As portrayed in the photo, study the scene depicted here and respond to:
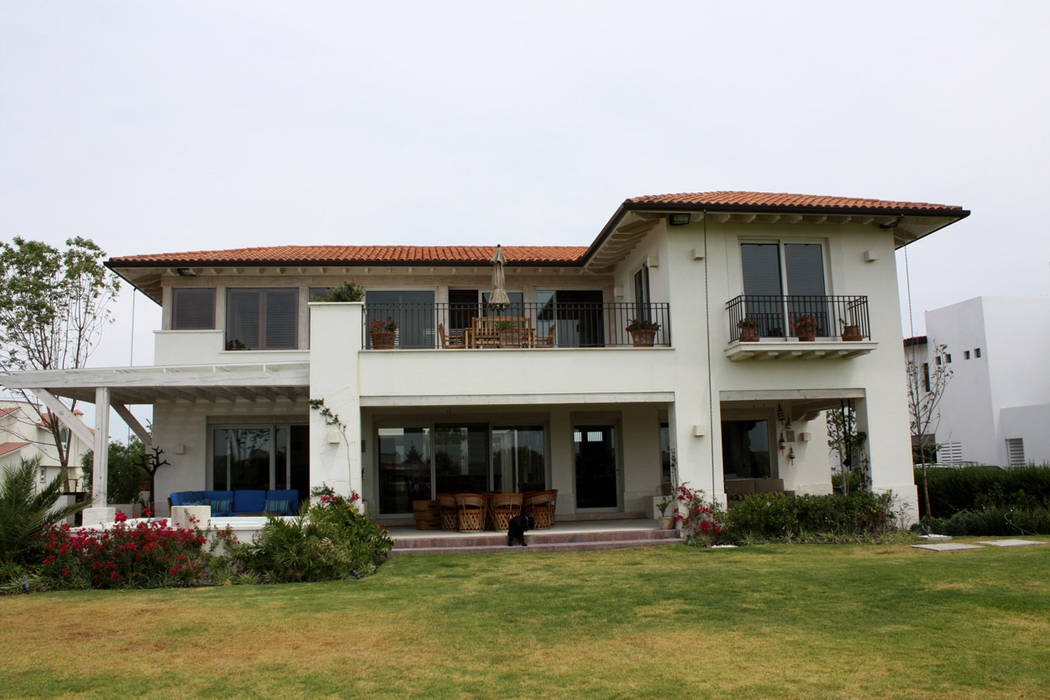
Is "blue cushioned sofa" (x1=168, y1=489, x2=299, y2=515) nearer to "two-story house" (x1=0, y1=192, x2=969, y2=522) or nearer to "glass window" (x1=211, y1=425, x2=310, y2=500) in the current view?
"two-story house" (x1=0, y1=192, x2=969, y2=522)

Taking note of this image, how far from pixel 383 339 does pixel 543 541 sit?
16.7 feet

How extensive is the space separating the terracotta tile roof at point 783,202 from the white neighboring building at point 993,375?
72.9ft

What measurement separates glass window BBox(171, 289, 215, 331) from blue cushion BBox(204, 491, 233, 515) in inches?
155

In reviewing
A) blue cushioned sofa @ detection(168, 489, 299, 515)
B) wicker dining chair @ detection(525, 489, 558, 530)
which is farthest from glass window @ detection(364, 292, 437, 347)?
wicker dining chair @ detection(525, 489, 558, 530)

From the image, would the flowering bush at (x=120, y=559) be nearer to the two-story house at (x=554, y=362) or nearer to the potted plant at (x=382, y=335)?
the two-story house at (x=554, y=362)

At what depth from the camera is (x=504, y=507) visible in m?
16.7

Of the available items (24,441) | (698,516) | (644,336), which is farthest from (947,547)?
(24,441)

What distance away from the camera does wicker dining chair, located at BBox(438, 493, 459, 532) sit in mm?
17062

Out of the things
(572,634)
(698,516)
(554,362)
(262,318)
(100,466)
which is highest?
(262,318)

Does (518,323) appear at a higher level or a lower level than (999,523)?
higher

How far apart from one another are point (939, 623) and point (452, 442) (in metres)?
12.6

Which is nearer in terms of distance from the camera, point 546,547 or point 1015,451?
point 546,547

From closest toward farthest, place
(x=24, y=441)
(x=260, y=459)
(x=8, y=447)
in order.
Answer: (x=260, y=459) → (x=24, y=441) → (x=8, y=447)

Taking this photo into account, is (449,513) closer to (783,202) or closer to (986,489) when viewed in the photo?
(783,202)
